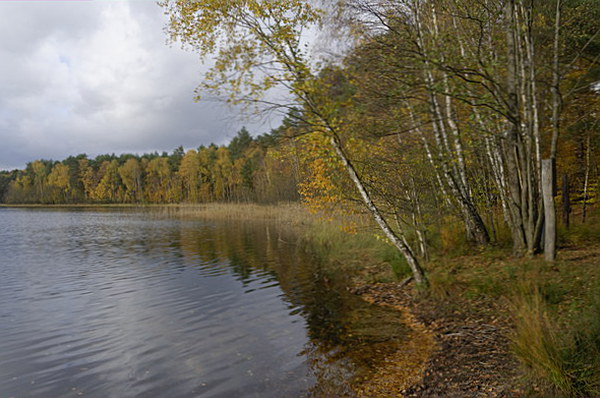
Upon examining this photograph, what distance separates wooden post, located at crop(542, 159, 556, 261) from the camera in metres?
8.43

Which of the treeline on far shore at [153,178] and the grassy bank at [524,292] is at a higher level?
the treeline on far shore at [153,178]

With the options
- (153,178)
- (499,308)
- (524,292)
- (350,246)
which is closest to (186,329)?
(499,308)

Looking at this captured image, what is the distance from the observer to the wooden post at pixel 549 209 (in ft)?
27.7

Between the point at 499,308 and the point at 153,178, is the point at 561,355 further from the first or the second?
the point at 153,178

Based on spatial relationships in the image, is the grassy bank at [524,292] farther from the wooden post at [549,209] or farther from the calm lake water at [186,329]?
the calm lake water at [186,329]

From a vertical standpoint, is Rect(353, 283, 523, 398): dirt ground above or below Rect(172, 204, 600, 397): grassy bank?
below

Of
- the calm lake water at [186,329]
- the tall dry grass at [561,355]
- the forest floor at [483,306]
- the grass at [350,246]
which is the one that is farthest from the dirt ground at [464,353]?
the grass at [350,246]

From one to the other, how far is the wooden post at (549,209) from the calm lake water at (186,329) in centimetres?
352

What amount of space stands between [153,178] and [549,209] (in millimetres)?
80968

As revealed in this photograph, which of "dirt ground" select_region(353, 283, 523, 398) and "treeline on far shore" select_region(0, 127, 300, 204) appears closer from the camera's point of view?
"dirt ground" select_region(353, 283, 523, 398)

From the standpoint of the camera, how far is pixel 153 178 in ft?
269

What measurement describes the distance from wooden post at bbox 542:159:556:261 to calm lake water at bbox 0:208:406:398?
11.6 feet

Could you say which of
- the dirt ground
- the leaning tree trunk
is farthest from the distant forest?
the dirt ground

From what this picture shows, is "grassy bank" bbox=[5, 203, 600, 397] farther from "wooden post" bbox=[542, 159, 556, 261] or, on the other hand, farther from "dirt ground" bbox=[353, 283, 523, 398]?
"wooden post" bbox=[542, 159, 556, 261]
